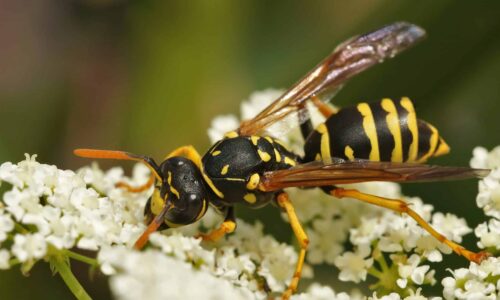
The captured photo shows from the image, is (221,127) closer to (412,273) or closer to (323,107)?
(323,107)

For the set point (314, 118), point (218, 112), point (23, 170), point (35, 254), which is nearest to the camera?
point (35, 254)

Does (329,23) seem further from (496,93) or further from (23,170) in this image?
(23,170)

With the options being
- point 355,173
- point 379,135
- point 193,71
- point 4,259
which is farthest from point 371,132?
point 193,71

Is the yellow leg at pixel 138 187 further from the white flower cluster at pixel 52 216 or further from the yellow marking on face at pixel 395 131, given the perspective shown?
the yellow marking on face at pixel 395 131

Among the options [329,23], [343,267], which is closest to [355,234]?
[343,267]

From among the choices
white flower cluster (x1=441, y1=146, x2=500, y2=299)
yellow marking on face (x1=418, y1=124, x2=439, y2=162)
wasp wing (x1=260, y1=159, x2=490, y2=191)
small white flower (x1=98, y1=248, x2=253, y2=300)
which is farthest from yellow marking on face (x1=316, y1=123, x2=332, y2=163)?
small white flower (x1=98, y1=248, x2=253, y2=300)

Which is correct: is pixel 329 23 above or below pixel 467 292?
above

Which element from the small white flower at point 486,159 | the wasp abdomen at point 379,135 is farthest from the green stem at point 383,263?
the small white flower at point 486,159
